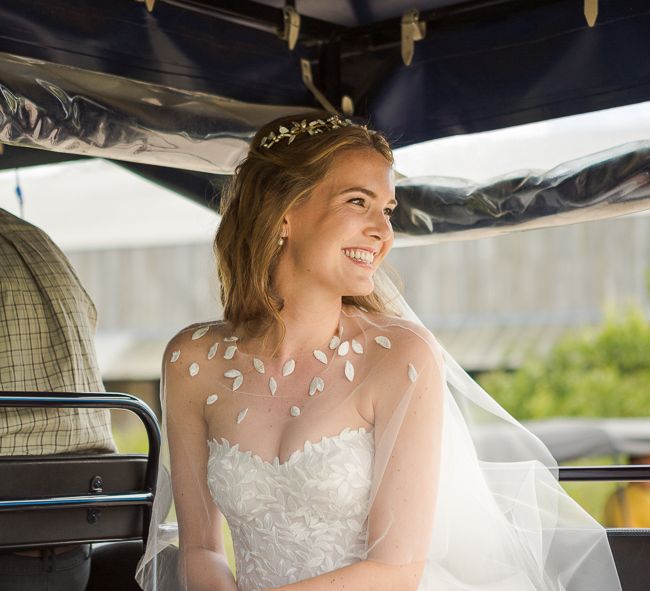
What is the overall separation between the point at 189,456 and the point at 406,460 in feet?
2.09

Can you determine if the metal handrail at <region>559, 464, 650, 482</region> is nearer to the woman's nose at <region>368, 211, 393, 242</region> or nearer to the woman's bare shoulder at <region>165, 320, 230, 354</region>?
the woman's nose at <region>368, 211, 393, 242</region>

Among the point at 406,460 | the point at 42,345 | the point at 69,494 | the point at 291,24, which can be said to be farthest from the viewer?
the point at 291,24

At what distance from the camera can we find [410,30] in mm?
3547

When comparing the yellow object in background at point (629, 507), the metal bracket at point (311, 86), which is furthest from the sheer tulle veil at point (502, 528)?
the yellow object in background at point (629, 507)

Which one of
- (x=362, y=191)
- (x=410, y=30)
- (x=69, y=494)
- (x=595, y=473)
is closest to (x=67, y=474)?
(x=69, y=494)

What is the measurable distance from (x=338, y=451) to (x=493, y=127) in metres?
1.34

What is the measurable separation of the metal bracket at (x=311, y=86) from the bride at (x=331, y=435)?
0.68m

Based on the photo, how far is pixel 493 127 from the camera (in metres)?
3.50

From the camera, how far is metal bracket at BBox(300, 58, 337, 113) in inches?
146

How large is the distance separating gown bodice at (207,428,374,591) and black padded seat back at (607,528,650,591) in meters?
0.80

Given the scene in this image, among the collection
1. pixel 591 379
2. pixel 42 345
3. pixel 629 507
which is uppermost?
pixel 42 345

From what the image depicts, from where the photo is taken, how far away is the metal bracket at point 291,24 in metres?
3.50

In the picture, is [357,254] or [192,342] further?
[192,342]

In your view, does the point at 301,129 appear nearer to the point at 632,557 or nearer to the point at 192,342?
the point at 192,342
